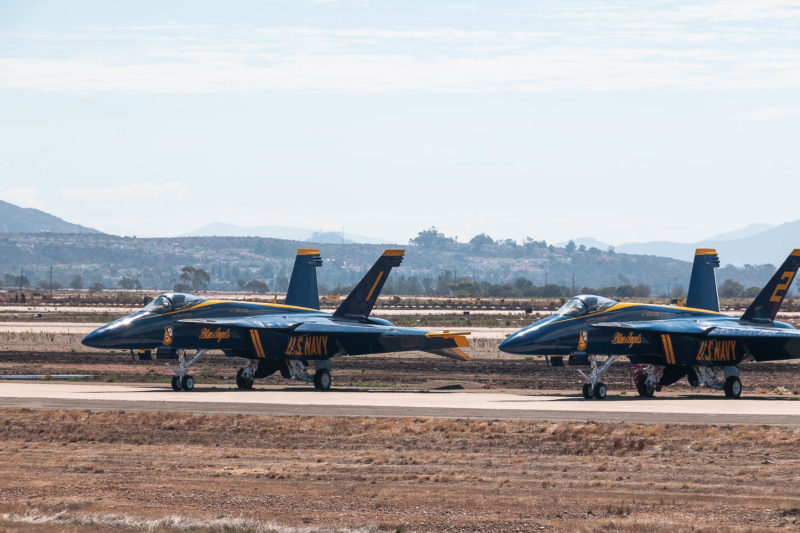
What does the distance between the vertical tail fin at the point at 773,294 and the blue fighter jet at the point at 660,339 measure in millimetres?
37

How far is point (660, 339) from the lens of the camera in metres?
39.8

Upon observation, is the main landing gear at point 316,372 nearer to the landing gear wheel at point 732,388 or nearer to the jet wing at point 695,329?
the jet wing at point 695,329

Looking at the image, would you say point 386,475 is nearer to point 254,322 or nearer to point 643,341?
point 643,341

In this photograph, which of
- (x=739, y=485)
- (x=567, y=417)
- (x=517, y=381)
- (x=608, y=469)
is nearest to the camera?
(x=739, y=485)

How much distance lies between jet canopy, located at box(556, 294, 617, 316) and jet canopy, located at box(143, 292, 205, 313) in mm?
12914

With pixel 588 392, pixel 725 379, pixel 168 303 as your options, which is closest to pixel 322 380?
pixel 168 303

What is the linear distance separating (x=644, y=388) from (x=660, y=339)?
2178 millimetres

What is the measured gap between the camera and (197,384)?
45625mm

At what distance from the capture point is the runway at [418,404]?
3228 centimetres

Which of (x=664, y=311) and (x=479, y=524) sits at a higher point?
(x=664, y=311)

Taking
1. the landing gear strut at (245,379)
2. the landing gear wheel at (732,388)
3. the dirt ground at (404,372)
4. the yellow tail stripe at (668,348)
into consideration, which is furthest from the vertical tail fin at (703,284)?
the landing gear strut at (245,379)

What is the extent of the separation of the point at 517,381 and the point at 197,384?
43.6ft

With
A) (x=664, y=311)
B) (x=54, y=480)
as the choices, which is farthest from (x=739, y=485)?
(x=664, y=311)

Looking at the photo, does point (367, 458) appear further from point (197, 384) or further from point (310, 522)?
point (197, 384)
